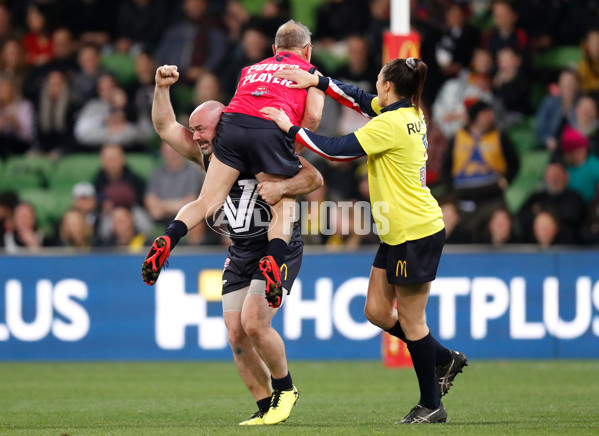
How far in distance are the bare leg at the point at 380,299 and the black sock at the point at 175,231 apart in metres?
1.23

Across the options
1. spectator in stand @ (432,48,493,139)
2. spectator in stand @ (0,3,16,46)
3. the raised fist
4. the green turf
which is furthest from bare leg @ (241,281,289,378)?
spectator in stand @ (0,3,16,46)

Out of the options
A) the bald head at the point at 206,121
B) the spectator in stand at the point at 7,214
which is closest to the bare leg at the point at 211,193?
the bald head at the point at 206,121

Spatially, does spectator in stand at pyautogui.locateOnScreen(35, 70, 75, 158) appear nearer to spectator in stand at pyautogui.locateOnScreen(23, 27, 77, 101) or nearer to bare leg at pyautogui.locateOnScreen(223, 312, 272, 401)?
spectator in stand at pyautogui.locateOnScreen(23, 27, 77, 101)

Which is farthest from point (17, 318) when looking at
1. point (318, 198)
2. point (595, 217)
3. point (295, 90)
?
point (595, 217)

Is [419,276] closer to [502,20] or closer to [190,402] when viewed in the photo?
[190,402]

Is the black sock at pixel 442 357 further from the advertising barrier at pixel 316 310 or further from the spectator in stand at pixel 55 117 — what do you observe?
the spectator in stand at pixel 55 117

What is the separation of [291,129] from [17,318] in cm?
624

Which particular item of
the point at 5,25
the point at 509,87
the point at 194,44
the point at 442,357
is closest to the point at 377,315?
the point at 442,357

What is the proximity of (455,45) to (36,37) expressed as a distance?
6133 millimetres

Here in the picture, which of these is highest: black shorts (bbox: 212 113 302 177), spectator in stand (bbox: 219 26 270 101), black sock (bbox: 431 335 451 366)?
spectator in stand (bbox: 219 26 270 101)

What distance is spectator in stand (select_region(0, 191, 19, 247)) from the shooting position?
12789mm

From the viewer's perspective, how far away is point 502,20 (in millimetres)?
13992

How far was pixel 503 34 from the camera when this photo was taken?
13938 millimetres

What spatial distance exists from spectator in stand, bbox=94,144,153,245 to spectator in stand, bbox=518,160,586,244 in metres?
4.63
